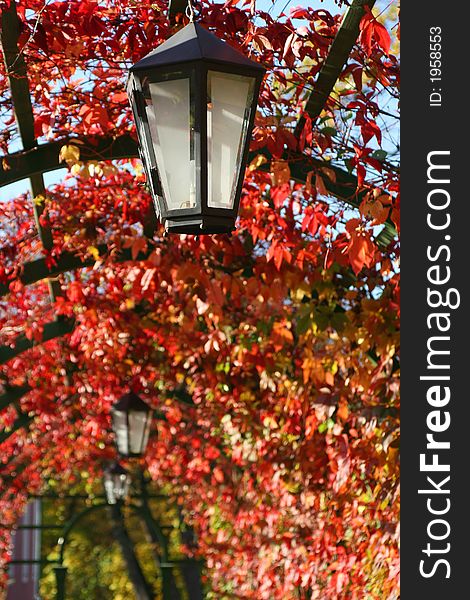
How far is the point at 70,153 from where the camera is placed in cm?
397

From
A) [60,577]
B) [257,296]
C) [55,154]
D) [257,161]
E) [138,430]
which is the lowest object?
[60,577]

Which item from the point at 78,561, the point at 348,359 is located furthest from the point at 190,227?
the point at 78,561

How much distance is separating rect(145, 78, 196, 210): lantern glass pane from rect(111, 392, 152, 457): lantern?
521 cm

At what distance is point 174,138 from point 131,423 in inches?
209

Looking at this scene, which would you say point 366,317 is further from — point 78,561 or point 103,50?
point 78,561

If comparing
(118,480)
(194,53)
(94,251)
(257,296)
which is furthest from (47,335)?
(194,53)

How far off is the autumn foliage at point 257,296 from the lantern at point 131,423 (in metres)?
0.43

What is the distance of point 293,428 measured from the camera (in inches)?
259

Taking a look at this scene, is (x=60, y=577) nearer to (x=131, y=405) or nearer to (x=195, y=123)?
(x=131, y=405)

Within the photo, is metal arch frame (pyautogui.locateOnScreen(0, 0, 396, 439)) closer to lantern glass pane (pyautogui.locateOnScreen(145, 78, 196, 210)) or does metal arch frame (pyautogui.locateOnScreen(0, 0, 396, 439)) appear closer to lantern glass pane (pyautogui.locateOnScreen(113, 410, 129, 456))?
lantern glass pane (pyautogui.locateOnScreen(145, 78, 196, 210))

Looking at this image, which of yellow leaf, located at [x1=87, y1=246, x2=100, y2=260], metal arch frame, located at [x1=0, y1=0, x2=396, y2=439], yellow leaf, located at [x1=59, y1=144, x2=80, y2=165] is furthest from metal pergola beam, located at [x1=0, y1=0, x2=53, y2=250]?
yellow leaf, located at [x1=87, y1=246, x2=100, y2=260]

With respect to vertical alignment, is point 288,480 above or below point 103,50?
below

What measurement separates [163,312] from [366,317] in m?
2.33

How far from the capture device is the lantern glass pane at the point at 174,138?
2377 millimetres
